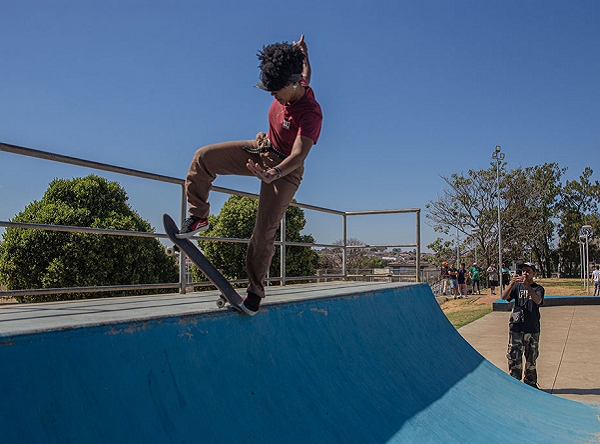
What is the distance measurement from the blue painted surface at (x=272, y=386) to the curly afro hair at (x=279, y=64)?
4.58ft

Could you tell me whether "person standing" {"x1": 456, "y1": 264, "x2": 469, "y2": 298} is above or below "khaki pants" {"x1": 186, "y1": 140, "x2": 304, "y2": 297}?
below

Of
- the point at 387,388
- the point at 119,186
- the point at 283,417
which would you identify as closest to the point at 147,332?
the point at 283,417

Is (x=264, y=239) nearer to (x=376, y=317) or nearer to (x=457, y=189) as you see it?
(x=376, y=317)

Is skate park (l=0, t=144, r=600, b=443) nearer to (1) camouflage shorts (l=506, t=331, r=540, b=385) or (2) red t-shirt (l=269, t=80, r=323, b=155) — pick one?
(1) camouflage shorts (l=506, t=331, r=540, b=385)

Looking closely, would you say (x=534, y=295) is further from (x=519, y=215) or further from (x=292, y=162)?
(x=519, y=215)

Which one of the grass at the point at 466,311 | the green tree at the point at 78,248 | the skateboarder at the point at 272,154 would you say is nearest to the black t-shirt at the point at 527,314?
the skateboarder at the point at 272,154

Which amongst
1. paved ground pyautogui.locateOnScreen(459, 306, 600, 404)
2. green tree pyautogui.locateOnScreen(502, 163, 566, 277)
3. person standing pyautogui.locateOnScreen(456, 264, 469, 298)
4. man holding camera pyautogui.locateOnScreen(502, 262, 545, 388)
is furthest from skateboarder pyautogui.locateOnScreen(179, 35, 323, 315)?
green tree pyautogui.locateOnScreen(502, 163, 566, 277)

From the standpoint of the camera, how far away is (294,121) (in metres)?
3.01

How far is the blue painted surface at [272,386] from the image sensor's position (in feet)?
6.38

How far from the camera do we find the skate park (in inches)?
77.4

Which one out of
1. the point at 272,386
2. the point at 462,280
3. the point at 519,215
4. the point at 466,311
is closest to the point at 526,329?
the point at 272,386

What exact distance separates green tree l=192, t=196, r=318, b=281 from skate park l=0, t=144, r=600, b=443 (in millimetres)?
18890

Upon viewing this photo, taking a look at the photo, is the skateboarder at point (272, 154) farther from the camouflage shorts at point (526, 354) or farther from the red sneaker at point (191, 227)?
the camouflage shorts at point (526, 354)

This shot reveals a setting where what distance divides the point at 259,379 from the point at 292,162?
1272mm
